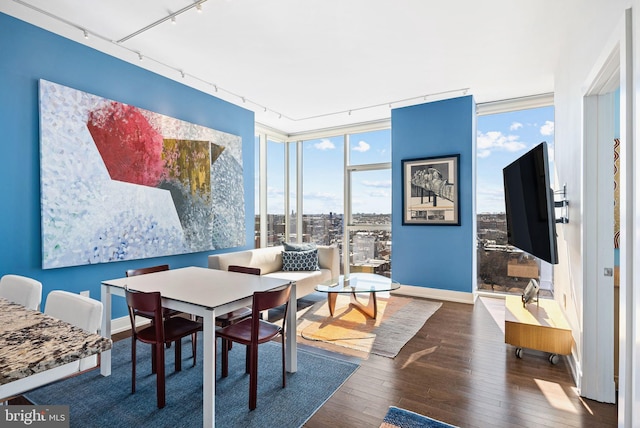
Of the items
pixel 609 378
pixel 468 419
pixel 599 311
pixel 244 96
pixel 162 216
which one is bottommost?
pixel 468 419

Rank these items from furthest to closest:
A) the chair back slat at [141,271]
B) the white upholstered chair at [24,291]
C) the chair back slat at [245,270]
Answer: the chair back slat at [245,270]
the chair back slat at [141,271]
the white upholstered chair at [24,291]

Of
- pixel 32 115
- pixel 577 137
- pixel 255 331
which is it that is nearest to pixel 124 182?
pixel 32 115

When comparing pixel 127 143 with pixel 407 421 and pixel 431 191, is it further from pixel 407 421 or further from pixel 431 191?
pixel 431 191

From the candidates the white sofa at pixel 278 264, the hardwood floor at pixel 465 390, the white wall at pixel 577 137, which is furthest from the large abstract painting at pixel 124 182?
the white wall at pixel 577 137

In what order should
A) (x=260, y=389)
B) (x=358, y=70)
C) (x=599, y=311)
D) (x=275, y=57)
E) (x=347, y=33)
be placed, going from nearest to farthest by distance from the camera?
(x=599, y=311) → (x=260, y=389) → (x=347, y=33) → (x=275, y=57) → (x=358, y=70)

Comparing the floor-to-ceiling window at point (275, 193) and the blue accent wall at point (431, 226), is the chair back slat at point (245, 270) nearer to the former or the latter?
the blue accent wall at point (431, 226)

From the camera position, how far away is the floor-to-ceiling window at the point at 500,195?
458cm

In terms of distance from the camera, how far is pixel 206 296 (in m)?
2.15

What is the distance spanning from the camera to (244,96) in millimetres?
4602

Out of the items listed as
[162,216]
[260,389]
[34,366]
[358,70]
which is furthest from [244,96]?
[34,366]

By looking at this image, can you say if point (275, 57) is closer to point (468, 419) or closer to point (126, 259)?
point (126, 259)

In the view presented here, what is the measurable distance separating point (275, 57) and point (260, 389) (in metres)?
3.10

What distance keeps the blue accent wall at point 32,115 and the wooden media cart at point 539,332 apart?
12.7 feet

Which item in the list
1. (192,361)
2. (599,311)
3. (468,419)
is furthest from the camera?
(192,361)
